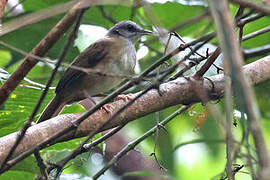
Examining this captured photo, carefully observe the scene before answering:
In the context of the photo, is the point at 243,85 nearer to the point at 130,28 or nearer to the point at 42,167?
the point at 42,167

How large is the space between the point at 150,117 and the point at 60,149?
3.94ft

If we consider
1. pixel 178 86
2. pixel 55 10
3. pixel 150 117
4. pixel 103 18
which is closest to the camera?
pixel 55 10

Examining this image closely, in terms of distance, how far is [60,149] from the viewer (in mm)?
3562

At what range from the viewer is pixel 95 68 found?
4270mm

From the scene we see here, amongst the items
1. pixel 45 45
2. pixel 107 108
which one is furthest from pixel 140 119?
pixel 45 45

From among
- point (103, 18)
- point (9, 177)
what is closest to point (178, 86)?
point (9, 177)

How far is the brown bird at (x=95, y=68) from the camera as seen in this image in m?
4.16

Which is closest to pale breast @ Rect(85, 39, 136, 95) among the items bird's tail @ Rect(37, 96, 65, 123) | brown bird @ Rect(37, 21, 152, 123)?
brown bird @ Rect(37, 21, 152, 123)

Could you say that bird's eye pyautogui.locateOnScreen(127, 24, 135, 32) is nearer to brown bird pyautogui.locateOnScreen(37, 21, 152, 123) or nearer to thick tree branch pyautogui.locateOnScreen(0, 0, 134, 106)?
brown bird pyautogui.locateOnScreen(37, 21, 152, 123)

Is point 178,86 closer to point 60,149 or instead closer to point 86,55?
point 60,149

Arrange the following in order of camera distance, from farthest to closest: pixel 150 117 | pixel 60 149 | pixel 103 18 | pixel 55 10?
1. pixel 103 18
2. pixel 150 117
3. pixel 60 149
4. pixel 55 10

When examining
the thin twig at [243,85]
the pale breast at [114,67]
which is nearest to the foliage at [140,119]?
the pale breast at [114,67]

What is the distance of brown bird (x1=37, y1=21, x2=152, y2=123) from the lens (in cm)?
416

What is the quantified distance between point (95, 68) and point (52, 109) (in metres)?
0.52
